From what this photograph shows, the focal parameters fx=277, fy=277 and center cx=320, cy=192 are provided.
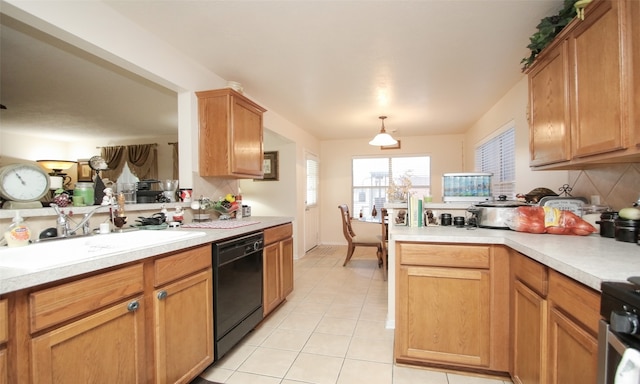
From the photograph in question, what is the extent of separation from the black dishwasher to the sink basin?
285mm

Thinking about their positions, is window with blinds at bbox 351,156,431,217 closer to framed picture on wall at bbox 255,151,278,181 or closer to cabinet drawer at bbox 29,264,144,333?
framed picture on wall at bbox 255,151,278,181

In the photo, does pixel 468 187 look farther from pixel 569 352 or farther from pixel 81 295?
pixel 81 295

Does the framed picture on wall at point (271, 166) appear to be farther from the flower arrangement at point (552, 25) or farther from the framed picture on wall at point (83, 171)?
the framed picture on wall at point (83, 171)

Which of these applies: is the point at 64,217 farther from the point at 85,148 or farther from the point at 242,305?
the point at 85,148

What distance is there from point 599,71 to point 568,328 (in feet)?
3.83

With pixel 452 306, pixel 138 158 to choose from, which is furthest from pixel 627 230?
pixel 138 158

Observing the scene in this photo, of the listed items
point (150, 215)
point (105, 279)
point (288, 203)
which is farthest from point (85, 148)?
point (105, 279)

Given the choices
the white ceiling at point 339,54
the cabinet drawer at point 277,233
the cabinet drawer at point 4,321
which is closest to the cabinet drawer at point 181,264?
the cabinet drawer at point 4,321

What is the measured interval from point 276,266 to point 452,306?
1.47 metres

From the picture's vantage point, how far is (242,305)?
2.01 m

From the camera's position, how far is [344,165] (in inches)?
243

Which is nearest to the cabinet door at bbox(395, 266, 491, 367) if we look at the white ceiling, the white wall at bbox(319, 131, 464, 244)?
the white ceiling

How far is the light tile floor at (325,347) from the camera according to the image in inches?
66.7

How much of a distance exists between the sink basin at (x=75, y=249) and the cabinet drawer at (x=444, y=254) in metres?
1.27
